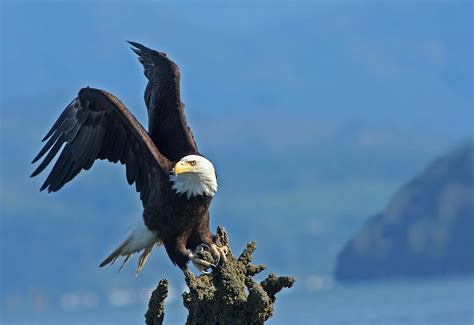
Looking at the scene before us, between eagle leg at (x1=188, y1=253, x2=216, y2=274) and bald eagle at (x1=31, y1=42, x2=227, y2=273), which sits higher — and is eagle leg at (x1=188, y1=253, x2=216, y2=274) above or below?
below

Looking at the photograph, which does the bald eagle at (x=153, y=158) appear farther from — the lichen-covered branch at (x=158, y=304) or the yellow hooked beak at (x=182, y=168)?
the lichen-covered branch at (x=158, y=304)

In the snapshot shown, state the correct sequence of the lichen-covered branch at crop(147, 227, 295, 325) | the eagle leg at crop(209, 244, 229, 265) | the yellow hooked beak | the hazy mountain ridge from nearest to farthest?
the lichen-covered branch at crop(147, 227, 295, 325)
the eagle leg at crop(209, 244, 229, 265)
the yellow hooked beak
the hazy mountain ridge

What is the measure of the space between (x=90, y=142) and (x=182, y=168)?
1.27 meters

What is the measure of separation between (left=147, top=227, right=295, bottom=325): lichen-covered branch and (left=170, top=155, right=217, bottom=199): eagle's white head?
157cm

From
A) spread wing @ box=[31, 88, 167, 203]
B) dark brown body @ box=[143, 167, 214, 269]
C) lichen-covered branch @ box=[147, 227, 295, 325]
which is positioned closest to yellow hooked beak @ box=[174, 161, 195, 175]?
dark brown body @ box=[143, 167, 214, 269]

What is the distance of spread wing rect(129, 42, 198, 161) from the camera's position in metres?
12.2

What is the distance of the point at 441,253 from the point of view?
72.9 m

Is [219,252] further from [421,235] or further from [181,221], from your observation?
[421,235]

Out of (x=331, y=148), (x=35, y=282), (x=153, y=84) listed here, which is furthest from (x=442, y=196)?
(x=331, y=148)

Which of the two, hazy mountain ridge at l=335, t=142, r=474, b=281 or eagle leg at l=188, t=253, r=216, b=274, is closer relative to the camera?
eagle leg at l=188, t=253, r=216, b=274

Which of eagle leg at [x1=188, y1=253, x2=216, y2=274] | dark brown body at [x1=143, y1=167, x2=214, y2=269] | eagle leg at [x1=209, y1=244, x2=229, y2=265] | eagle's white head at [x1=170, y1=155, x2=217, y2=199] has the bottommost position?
eagle leg at [x1=209, y1=244, x2=229, y2=265]

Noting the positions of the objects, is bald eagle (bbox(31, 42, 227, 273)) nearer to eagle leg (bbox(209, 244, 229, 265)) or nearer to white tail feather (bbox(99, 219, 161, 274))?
white tail feather (bbox(99, 219, 161, 274))

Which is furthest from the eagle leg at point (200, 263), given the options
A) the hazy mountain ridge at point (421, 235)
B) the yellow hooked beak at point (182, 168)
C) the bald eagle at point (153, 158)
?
the hazy mountain ridge at point (421, 235)

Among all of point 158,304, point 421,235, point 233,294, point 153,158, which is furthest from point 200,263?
point 421,235
